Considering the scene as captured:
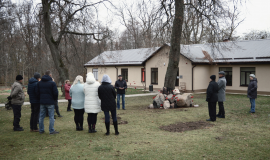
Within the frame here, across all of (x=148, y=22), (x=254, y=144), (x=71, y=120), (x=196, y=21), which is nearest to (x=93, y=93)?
(x=71, y=120)

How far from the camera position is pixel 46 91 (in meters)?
7.04

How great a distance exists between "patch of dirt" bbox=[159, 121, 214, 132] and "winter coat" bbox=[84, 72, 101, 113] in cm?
266

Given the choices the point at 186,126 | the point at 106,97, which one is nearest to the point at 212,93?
the point at 186,126

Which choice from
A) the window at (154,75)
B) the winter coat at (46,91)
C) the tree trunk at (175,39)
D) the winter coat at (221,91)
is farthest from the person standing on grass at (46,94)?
the window at (154,75)

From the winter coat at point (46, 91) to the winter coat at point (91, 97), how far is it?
102 cm

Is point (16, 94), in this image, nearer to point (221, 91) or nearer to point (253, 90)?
point (221, 91)

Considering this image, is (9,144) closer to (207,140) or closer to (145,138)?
(145,138)

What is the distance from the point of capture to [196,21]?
1522 cm

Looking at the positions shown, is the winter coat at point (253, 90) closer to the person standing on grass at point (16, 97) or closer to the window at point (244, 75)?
the person standing on grass at point (16, 97)

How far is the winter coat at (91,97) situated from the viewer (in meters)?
7.00

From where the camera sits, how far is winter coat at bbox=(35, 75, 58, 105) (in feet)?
22.9

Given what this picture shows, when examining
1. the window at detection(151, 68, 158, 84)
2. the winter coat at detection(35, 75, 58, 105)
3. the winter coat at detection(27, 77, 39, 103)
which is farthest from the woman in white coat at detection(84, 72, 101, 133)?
the window at detection(151, 68, 158, 84)

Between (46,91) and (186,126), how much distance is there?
16.5 ft

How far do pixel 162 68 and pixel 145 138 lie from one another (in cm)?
1877
